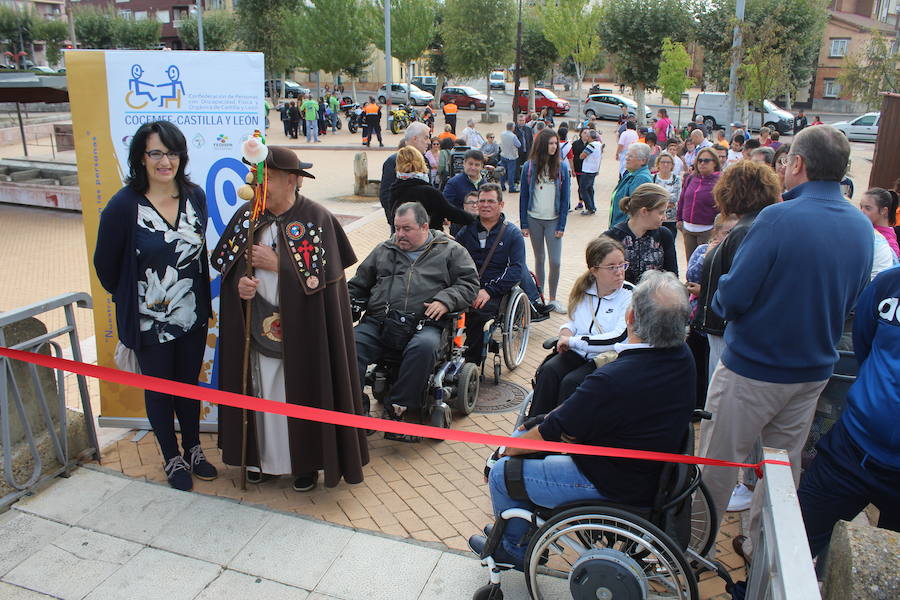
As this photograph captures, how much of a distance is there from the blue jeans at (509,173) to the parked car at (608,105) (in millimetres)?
20966

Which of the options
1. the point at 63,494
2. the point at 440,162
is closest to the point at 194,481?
the point at 63,494

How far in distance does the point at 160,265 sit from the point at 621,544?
2.72 m

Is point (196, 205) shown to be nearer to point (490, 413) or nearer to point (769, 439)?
point (490, 413)

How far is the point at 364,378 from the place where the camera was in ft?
15.3

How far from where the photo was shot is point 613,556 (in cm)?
268

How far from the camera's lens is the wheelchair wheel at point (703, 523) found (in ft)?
10.7

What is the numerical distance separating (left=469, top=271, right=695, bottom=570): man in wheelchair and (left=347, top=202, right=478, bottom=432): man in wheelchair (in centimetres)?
177

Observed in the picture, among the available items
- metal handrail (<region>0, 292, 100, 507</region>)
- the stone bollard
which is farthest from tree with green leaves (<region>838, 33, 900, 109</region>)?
metal handrail (<region>0, 292, 100, 507</region>)

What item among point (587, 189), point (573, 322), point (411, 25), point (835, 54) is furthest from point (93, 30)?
point (573, 322)

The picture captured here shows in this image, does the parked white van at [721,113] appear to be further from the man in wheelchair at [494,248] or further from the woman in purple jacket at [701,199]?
the man in wheelchair at [494,248]

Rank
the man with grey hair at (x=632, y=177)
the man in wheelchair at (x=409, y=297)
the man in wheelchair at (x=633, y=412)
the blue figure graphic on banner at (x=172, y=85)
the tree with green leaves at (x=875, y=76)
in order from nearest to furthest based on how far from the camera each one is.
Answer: the man in wheelchair at (x=633, y=412)
the blue figure graphic on banner at (x=172, y=85)
the man in wheelchair at (x=409, y=297)
the man with grey hair at (x=632, y=177)
the tree with green leaves at (x=875, y=76)

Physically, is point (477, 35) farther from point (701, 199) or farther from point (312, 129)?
point (701, 199)

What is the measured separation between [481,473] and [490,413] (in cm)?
93

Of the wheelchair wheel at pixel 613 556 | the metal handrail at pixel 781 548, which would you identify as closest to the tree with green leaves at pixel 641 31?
the wheelchair wheel at pixel 613 556
